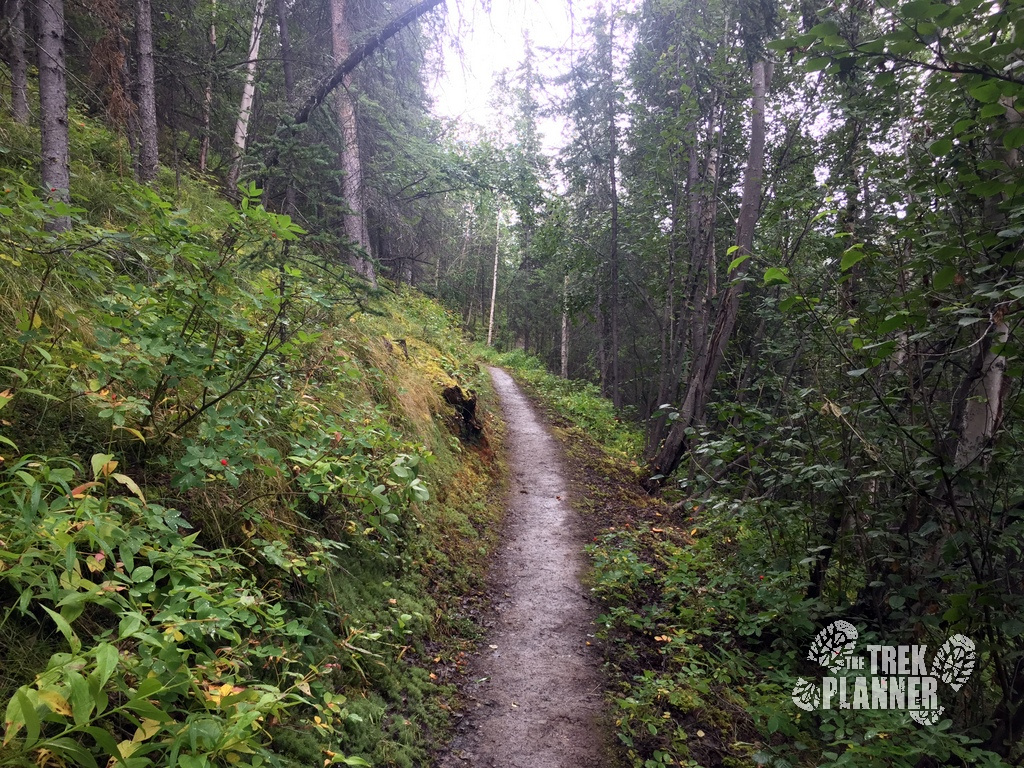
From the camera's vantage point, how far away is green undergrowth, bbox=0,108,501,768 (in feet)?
6.00

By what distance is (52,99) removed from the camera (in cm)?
443

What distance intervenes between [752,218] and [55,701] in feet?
28.7

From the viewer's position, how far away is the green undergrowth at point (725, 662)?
2.86 metres

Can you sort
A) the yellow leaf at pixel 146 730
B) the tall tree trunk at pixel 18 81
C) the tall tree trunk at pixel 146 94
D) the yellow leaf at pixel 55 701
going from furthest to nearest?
1. the tall tree trunk at pixel 146 94
2. the tall tree trunk at pixel 18 81
3. the yellow leaf at pixel 146 730
4. the yellow leaf at pixel 55 701

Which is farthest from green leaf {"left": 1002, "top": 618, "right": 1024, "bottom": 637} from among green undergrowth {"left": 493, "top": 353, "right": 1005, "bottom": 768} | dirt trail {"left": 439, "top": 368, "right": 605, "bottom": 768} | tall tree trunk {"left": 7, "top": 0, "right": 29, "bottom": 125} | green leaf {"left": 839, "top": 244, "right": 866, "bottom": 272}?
tall tree trunk {"left": 7, "top": 0, "right": 29, "bottom": 125}

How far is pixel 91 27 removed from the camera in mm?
8016

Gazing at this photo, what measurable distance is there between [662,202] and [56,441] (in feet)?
42.7

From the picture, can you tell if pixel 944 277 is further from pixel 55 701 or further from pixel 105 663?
pixel 55 701

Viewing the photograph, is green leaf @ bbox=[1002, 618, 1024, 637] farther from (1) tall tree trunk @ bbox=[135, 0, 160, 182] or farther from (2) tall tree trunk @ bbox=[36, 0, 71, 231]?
(1) tall tree trunk @ bbox=[135, 0, 160, 182]

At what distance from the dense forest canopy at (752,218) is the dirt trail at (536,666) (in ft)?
4.86

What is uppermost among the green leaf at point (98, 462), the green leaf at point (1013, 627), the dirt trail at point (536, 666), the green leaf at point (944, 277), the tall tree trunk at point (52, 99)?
the tall tree trunk at point (52, 99)

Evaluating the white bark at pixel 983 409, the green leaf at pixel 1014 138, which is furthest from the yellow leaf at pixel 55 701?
the white bark at pixel 983 409

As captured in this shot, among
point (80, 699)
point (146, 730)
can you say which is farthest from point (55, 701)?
point (146, 730)

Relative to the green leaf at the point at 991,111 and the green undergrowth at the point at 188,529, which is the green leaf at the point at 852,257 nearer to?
the green leaf at the point at 991,111
